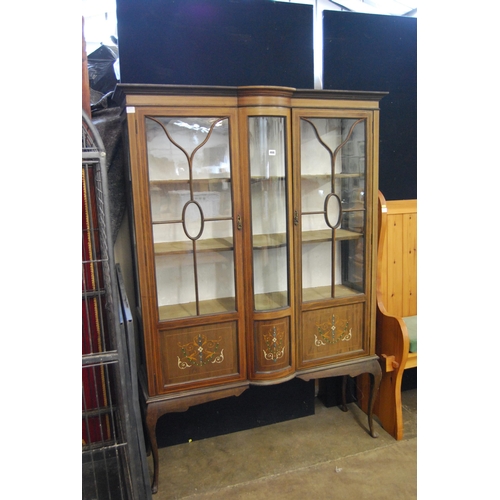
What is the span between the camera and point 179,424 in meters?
2.48

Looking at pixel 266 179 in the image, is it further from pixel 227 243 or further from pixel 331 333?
pixel 331 333

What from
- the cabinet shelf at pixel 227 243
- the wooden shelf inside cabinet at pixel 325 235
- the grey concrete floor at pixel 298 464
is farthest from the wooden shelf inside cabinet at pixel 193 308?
the grey concrete floor at pixel 298 464

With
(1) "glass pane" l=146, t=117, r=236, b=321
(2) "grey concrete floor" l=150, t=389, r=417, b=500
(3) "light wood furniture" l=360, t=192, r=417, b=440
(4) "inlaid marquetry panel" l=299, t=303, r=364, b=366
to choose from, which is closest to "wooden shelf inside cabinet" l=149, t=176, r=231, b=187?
(1) "glass pane" l=146, t=117, r=236, b=321

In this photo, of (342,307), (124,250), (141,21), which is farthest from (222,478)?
(141,21)

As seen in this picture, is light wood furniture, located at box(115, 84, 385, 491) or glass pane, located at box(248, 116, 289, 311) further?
glass pane, located at box(248, 116, 289, 311)

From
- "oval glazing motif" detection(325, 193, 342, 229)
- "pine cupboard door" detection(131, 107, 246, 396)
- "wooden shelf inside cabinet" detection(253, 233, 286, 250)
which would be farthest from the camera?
"oval glazing motif" detection(325, 193, 342, 229)

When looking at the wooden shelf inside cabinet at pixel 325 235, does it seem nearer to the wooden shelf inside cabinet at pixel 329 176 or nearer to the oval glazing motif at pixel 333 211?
the oval glazing motif at pixel 333 211

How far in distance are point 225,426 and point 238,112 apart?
177cm

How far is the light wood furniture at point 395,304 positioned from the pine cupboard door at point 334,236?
15 cm

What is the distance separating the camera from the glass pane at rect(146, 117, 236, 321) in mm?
2021

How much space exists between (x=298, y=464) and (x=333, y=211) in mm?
1344

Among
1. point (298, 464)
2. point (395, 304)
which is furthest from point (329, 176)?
point (298, 464)

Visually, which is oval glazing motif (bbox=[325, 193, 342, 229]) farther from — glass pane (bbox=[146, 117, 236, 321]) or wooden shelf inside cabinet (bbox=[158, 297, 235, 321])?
wooden shelf inside cabinet (bbox=[158, 297, 235, 321])
